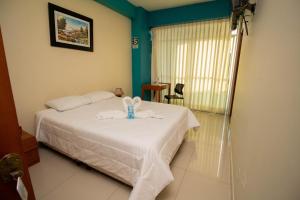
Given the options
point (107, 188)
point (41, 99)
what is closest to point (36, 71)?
Answer: point (41, 99)

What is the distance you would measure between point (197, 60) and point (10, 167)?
4.07 meters

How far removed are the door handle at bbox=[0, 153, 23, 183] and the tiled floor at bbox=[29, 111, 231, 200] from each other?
113 centimetres

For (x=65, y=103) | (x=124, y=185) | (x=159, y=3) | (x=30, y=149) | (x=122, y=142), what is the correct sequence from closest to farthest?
1. (x=122, y=142)
2. (x=124, y=185)
3. (x=30, y=149)
4. (x=65, y=103)
5. (x=159, y=3)

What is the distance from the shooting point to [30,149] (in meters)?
1.74

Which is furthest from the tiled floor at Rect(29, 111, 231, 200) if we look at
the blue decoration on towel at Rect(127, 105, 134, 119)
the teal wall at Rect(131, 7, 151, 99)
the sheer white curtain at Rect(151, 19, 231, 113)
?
the teal wall at Rect(131, 7, 151, 99)

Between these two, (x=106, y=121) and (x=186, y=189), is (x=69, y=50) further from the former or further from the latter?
(x=186, y=189)

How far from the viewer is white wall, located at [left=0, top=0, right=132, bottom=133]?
6.20ft

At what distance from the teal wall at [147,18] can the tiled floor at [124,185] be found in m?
2.62

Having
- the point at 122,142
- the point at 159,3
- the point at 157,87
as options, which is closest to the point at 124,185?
the point at 122,142

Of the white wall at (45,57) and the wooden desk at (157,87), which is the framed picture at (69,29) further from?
the wooden desk at (157,87)

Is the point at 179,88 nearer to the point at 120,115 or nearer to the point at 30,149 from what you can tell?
the point at 120,115

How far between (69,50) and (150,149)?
2287 millimetres

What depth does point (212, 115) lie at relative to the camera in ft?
12.4

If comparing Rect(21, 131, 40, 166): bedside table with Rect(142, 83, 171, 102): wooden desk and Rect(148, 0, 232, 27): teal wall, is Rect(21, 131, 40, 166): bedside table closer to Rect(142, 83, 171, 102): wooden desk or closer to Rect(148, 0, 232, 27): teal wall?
Rect(142, 83, 171, 102): wooden desk
